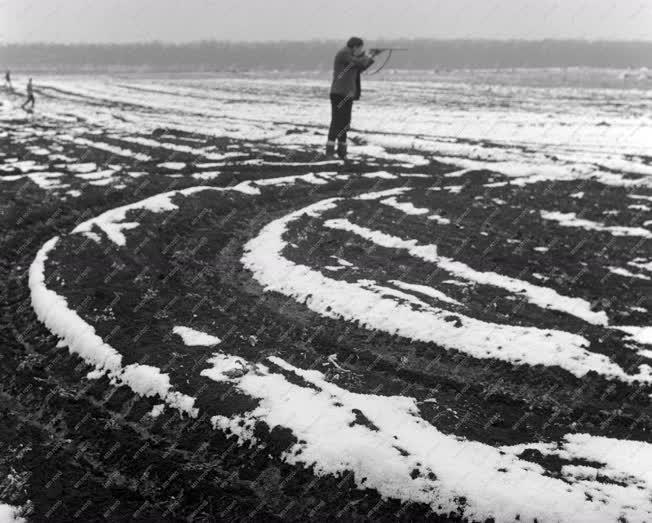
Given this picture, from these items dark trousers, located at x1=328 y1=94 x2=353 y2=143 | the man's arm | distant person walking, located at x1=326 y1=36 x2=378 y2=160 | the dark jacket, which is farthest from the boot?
the man's arm

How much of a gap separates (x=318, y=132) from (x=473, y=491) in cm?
1203

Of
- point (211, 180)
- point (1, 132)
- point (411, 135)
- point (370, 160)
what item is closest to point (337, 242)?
point (211, 180)

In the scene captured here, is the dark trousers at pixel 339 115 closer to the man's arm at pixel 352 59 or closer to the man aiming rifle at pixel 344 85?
the man aiming rifle at pixel 344 85

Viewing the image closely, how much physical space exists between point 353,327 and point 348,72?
299 inches

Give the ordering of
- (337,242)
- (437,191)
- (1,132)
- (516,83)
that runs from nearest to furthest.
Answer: (337,242), (437,191), (1,132), (516,83)

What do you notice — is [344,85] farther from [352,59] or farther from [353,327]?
[353,327]

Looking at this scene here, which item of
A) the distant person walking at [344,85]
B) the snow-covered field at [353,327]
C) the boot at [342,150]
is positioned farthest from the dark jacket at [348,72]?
the snow-covered field at [353,327]

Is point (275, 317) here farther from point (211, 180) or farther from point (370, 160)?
point (370, 160)

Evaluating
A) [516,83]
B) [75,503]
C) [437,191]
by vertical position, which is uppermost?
[516,83]

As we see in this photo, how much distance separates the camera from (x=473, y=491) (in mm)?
2887

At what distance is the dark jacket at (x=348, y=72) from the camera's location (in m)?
11.0

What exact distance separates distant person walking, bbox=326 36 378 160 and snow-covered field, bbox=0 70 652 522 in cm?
119

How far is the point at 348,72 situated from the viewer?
1111cm

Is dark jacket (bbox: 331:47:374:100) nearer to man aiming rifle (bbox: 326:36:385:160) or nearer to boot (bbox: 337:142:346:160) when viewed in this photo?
man aiming rifle (bbox: 326:36:385:160)
